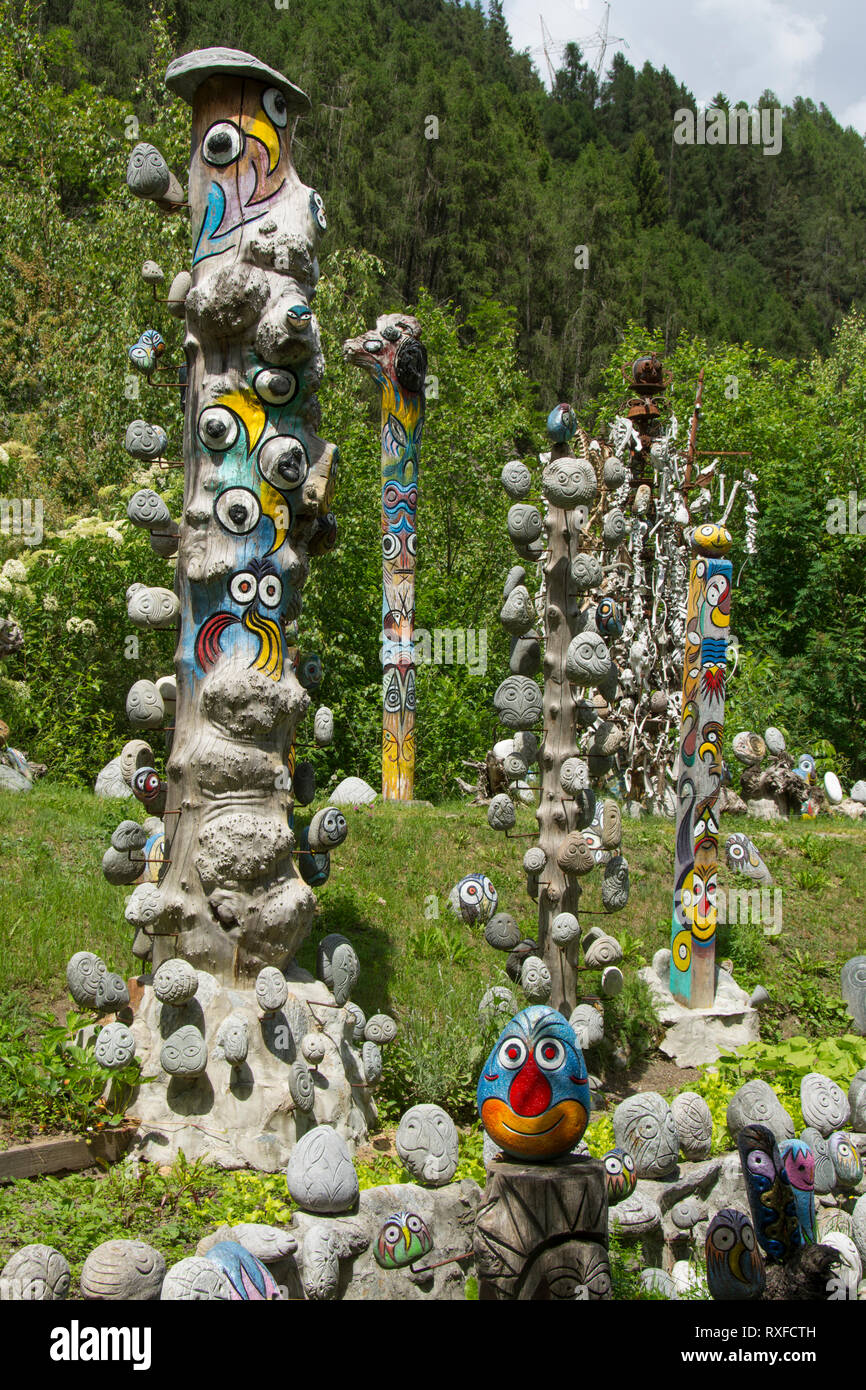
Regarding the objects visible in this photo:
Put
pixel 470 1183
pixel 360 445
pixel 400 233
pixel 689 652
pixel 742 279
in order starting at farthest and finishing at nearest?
pixel 742 279 → pixel 400 233 → pixel 360 445 → pixel 689 652 → pixel 470 1183

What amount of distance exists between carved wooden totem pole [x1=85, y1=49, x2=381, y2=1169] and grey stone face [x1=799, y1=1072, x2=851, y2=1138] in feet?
6.46

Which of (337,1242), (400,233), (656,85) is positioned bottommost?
(337,1242)

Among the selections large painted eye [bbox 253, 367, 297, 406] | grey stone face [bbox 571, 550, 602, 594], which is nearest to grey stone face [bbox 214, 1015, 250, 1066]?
large painted eye [bbox 253, 367, 297, 406]

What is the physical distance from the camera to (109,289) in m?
Answer: 16.1

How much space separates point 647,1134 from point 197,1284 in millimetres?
2244

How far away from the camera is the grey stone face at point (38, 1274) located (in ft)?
11.9

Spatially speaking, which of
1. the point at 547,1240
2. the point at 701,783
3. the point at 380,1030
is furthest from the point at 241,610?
the point at 701,783

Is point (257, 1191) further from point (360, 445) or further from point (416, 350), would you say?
point (360, 445)

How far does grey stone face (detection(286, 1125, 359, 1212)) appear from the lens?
4.36m

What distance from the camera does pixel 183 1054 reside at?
512 centimetres

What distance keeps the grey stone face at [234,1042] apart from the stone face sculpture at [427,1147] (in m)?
0.77

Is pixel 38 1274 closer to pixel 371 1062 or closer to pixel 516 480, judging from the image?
pixel 371 1062

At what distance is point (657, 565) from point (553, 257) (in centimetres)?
2237

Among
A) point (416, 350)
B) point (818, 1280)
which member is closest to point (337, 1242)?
point (818, 1280)
